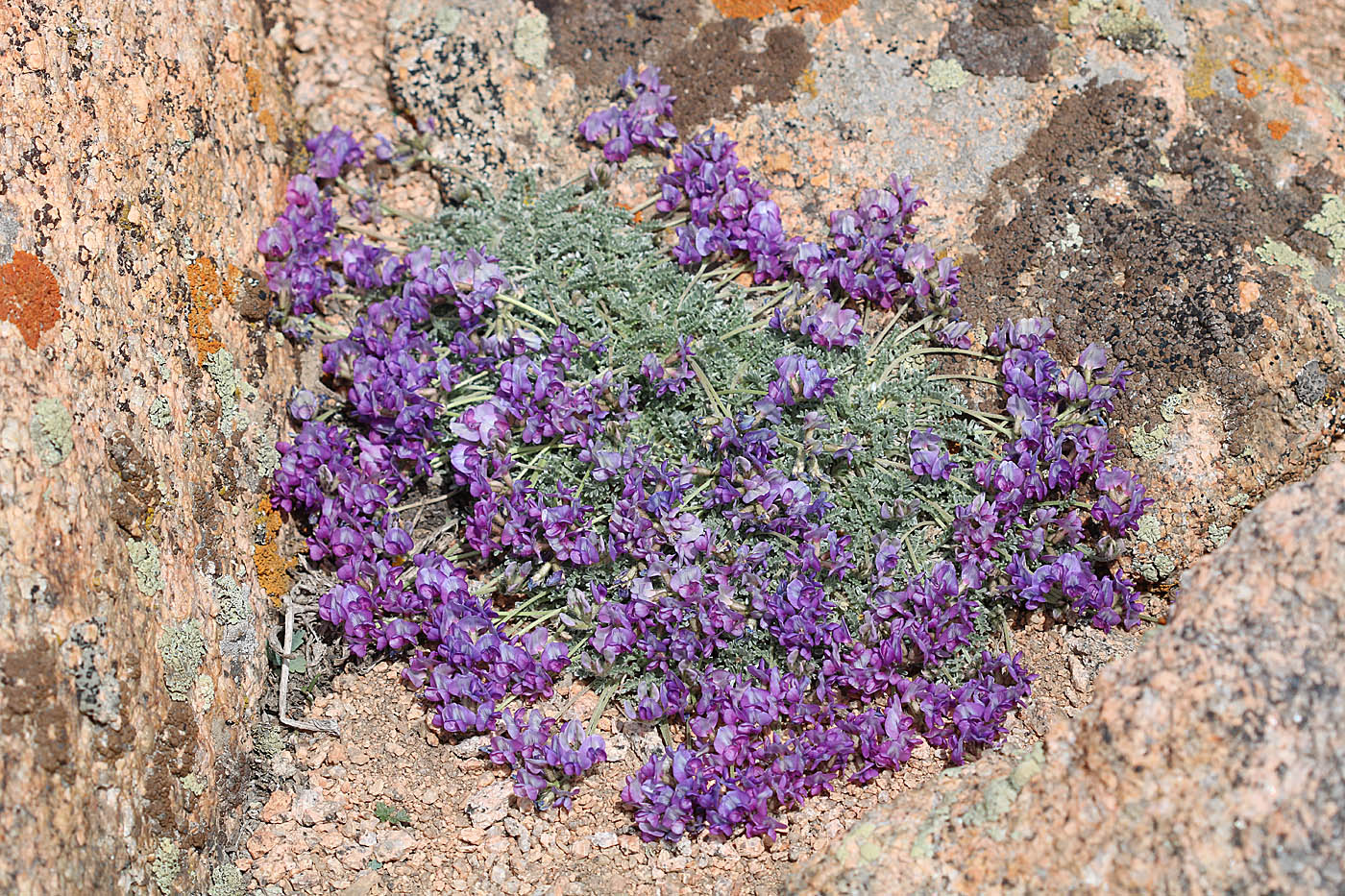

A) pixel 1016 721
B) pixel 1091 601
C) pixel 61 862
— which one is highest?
pixel 61 862

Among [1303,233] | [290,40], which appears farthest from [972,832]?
[290,40]

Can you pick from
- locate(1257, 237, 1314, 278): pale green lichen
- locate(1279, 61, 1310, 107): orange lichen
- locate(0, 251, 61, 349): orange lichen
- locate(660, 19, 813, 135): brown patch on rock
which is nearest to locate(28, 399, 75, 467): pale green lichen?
locate(0, 251, 61, 349): orange lichen

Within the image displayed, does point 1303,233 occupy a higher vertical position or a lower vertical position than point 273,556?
higher

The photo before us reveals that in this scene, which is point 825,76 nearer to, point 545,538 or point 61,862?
point 545,538

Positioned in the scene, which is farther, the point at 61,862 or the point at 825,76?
the point at 825,76

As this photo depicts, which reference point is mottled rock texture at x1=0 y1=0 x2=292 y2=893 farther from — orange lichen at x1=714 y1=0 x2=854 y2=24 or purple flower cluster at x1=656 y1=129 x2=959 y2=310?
orange lichen at x1=714 y1=0 x2=854 y2=24

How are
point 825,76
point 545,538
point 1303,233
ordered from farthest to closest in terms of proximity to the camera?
point 825,76
point 1303,233
point 545,538

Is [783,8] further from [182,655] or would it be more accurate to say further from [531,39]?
[182,655]
